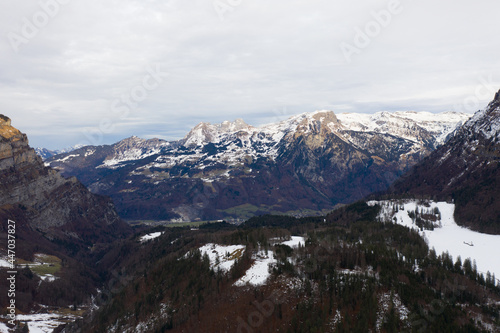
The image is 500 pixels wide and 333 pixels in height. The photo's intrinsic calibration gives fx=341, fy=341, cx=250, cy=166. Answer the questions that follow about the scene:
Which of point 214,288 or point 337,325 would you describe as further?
point 214,288

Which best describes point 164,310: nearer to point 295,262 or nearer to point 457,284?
point 295,262

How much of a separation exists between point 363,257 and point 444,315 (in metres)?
48.1

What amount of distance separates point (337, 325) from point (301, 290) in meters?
27.3

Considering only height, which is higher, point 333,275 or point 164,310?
point 333,275

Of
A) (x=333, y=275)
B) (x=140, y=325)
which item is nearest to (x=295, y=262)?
(x=333, y=275)

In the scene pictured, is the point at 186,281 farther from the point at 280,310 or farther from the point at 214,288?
the point at 280,310

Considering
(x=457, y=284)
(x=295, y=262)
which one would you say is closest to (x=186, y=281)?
(x=295, y=262)

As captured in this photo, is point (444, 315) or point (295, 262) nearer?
point (444, 315)

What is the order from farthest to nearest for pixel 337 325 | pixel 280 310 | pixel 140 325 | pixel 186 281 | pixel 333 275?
pixel 186 281, pixel 140 325, pixel 333 275, pixel 280 310, pixel 337 325

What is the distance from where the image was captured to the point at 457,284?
16762cm

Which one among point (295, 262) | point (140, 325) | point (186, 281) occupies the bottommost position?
point (140, 325)

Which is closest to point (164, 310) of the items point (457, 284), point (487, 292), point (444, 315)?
point (444, 315)

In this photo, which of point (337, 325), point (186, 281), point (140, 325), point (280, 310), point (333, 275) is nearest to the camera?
point (337, 325)

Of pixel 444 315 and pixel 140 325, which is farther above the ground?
pixel 444 315
